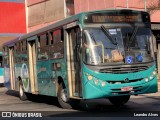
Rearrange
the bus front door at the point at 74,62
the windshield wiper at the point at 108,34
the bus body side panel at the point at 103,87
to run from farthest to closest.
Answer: the bus front door at the point at 74,62 → the windshield wiper at the point at 108,34 → the bus body side panel at the point at 103,87

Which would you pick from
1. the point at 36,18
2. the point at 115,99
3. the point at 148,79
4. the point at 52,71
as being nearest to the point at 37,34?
the point at 52,71

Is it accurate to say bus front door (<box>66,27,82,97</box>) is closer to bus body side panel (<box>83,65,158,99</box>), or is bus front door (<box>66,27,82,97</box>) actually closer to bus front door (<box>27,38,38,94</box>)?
bus body side panel (<box>83,65,158,99</box>)

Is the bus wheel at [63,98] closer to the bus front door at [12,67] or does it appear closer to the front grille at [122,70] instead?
the front grille at [122,70]

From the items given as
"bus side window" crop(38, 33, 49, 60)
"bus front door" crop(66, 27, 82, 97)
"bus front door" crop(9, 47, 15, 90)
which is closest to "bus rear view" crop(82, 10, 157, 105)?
"bus front door" crop(66, 27, 82, 97)

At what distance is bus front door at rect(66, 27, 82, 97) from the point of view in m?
12.2

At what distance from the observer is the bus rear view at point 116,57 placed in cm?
1169

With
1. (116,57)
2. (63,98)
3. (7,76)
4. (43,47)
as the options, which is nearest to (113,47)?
(116,57)

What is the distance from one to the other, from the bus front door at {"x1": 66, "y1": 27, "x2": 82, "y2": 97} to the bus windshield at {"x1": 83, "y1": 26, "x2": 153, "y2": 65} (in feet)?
1.58

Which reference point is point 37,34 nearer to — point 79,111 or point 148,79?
point 79,111

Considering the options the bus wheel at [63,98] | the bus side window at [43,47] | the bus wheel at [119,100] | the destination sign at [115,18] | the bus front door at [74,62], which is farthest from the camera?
the bus side window at [43,47]

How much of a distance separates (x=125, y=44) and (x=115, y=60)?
61 cm

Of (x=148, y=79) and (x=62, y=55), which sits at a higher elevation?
(x=62, y=55)

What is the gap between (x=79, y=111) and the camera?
12625 millimetres

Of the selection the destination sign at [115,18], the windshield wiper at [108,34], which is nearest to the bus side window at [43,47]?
the destination sign at [115,18]
